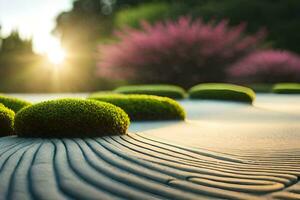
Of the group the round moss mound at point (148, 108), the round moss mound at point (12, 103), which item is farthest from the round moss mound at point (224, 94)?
the round moss mound at point (12, 103)

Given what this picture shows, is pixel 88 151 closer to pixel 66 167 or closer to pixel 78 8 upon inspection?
pixel 66 167

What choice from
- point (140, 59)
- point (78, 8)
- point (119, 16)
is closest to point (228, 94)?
point (140, 59)

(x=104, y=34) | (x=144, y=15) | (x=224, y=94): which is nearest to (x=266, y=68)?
(x=224, y=94)

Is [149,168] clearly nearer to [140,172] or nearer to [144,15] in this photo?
[140,172]

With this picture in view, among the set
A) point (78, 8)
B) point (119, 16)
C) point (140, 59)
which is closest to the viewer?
point (140, 59)

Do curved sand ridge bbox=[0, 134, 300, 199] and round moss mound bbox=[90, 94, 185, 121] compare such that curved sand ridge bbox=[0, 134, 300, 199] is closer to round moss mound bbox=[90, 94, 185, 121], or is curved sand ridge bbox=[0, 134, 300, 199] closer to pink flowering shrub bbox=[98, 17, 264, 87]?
round moss mound bbox=[90, 94, 185, 121]

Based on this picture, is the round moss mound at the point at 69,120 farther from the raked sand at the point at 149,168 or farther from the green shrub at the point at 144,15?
the green shrub at the point at 144,15

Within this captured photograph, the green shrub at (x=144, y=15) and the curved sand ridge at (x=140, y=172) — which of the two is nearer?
the curved sand ridge at (x=140, y=172)
